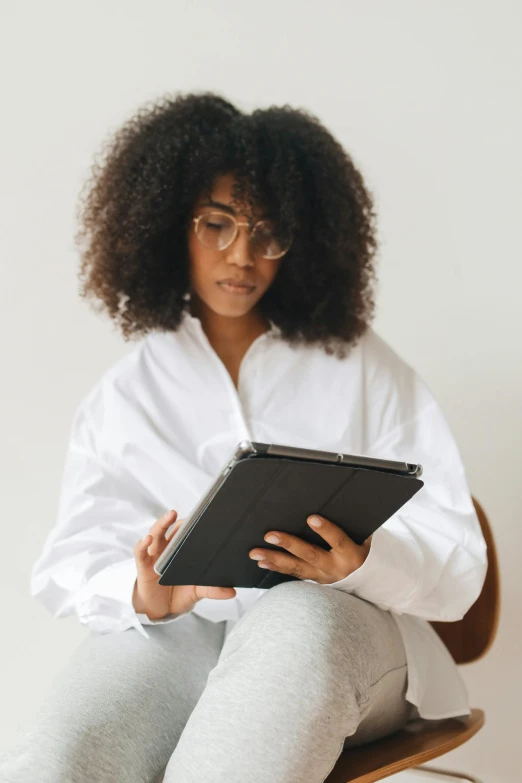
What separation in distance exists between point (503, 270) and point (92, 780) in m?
1.22

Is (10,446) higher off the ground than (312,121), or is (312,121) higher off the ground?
(312,121)

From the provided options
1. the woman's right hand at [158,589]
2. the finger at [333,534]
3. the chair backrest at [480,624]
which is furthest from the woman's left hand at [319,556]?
the chair backrest at [480,624]

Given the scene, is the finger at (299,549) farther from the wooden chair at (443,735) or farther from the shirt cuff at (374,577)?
the wooden chair at (443,735)

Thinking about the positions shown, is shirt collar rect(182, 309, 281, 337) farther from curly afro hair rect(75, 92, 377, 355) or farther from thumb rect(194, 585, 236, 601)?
thumb rect(194, 585, 236, 601)

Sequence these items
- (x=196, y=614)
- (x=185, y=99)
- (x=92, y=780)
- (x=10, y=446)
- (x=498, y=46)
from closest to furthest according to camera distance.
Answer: (x=92, y=780) < (x=196, y=614) < (x=185, y=99) < (x=498, y=46) < (x=10, y=446)

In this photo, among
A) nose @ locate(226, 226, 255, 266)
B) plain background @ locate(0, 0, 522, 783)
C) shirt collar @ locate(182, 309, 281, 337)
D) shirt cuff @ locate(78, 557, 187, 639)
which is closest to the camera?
shirt cuff @ locate(78, 557, 187, 639)

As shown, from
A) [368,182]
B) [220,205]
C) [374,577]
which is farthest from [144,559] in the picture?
[368,182]

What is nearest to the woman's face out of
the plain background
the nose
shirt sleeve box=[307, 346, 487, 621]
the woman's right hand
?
the nose

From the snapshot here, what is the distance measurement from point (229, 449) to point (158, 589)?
10.8 inches

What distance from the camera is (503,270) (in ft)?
5.69

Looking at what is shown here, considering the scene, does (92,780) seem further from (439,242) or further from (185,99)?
(439,242)

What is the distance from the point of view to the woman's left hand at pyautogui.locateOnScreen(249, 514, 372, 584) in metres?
0.98

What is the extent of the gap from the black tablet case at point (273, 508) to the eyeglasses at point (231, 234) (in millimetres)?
541

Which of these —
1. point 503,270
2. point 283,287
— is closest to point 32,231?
point 283,287
